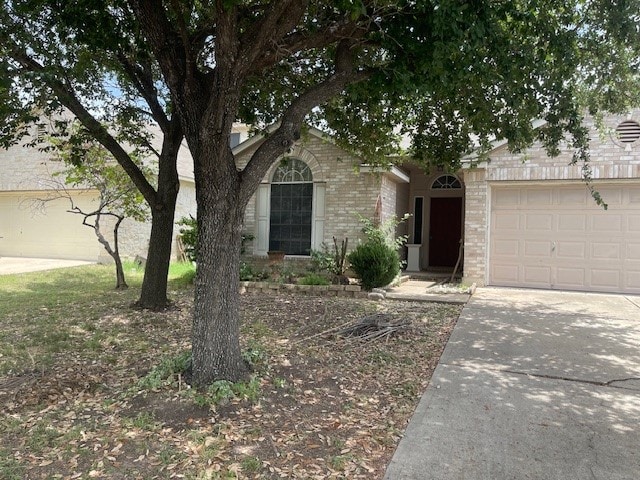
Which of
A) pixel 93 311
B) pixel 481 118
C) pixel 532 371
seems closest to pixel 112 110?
pixel 93 311

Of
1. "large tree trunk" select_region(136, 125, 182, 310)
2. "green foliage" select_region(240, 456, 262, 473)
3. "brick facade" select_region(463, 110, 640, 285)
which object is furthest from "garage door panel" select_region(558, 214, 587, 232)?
"green foliage" select_region(240, 456, 262, 473)

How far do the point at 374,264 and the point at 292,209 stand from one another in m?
3.46

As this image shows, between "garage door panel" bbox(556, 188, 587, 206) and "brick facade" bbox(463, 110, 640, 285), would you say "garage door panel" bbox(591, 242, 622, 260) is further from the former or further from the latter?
"brick facade" bbox(463, 110, 640, 285)

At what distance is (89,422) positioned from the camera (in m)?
3.65

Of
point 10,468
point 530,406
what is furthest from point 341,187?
point 10,468

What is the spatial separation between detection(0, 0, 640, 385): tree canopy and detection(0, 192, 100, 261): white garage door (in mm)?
10721

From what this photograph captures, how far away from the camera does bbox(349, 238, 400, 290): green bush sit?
10.1 m

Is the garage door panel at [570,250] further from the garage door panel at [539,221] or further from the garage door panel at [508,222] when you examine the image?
the garage door panel at [508,222]

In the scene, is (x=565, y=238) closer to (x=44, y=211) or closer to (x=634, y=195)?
(x=634, y=195)

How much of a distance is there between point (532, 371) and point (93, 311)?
681cm

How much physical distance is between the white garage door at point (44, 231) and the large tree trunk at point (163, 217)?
10.0 meters

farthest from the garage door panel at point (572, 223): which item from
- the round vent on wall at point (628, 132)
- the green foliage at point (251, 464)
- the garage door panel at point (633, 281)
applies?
the green foliage at point (251, 464)

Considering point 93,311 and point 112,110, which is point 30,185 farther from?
point 93,311

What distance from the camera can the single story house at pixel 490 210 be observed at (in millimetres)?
10305
